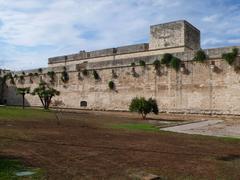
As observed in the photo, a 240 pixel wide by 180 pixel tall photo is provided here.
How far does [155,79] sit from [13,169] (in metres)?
16.7

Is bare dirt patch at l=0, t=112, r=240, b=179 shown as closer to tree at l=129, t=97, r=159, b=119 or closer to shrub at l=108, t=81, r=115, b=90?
tree at l=129, t=97, r=159, b=119

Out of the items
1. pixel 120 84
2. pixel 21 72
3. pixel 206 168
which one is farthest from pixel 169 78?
pixel 21 72

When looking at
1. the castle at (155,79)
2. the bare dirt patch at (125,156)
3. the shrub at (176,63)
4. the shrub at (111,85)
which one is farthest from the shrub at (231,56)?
the bare dirt patch at (125,156)

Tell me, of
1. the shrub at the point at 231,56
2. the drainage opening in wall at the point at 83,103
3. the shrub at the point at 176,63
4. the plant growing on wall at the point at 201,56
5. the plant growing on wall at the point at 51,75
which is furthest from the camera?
the plant growing on wall at the point at 51,75

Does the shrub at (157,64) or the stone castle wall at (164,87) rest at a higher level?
the shrub at (157,64)

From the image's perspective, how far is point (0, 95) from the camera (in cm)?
3431

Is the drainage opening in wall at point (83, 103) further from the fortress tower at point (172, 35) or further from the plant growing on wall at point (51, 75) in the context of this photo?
the fortress tower at point (172, 35)

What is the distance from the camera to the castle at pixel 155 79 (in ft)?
59.1

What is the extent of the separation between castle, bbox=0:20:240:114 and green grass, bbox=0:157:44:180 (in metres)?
14.4

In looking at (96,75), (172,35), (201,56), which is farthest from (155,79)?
(96,75)

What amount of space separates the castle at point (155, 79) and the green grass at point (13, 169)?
14395 millimetres

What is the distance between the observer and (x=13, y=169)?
4812 millimetres

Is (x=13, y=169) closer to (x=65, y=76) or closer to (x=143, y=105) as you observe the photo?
(x=143, y=105)

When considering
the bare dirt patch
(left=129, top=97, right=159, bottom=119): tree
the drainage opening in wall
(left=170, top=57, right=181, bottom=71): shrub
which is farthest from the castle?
the bare dirt patch
